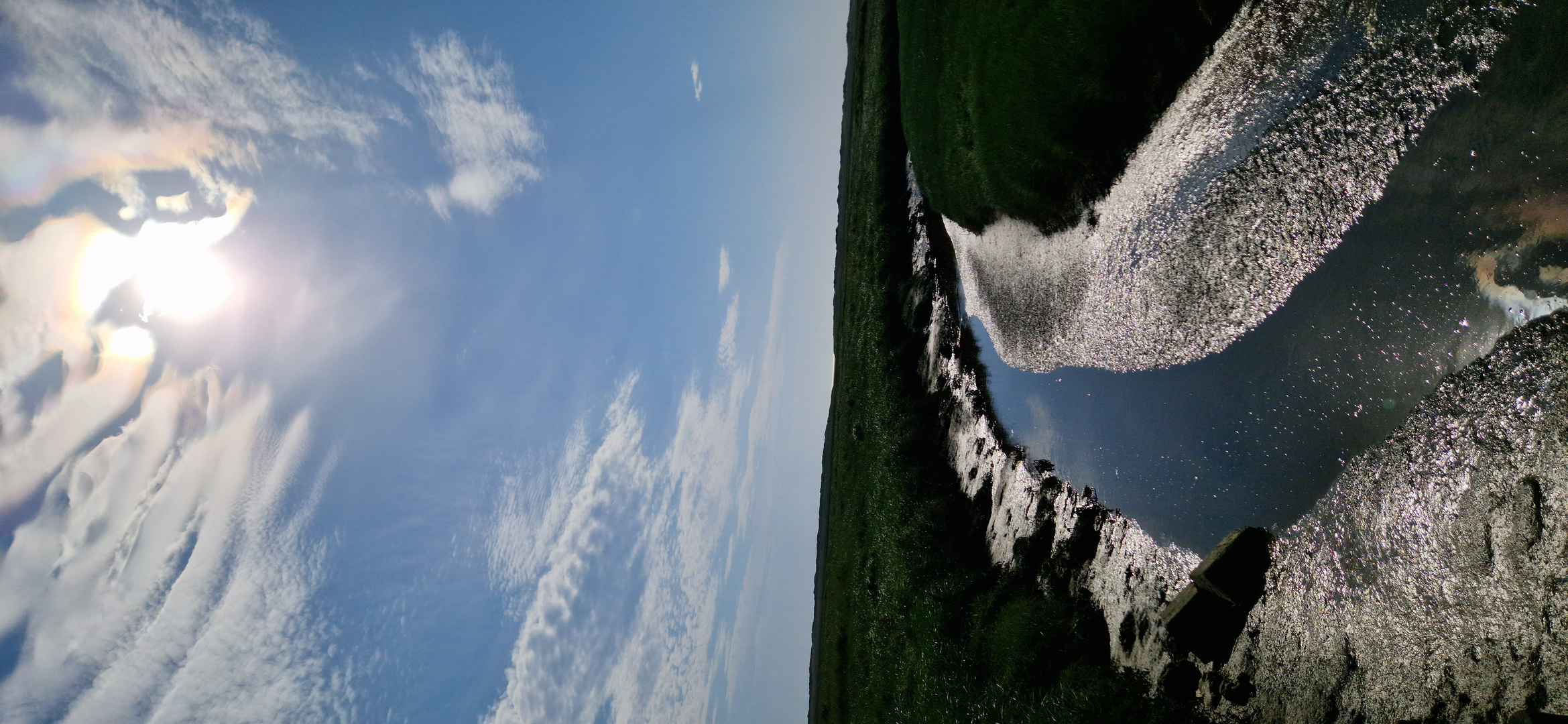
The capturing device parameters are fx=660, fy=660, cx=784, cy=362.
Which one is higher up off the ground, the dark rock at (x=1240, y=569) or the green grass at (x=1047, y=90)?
the green grass at (x=1047, y=90)

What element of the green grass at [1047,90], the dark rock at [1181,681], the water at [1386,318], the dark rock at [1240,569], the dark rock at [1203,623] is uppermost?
the green grass at [1047,90]

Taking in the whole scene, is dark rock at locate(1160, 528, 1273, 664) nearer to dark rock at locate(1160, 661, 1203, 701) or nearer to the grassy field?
dark rock at locate(1160, 661, 1203, 701)

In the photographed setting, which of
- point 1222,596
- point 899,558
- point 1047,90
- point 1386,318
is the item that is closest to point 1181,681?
point 1222,596

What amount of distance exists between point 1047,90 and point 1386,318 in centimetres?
1149

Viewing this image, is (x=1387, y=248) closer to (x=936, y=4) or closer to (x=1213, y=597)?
(x=1213, y=597)

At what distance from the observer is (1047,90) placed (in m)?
19.4

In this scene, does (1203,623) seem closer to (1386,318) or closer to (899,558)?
(1386,318)

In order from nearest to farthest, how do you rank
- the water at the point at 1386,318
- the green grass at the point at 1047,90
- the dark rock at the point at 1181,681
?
1. the water at the point at 1386,318
2. the dark rock at the point at 1181,681
3. the green grass at the point at 1047,90

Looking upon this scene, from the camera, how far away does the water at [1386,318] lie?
9.47 metres

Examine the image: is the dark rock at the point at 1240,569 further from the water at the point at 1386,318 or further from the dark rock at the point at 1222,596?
the water at the point at 1386,318

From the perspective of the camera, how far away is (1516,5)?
10430 mm

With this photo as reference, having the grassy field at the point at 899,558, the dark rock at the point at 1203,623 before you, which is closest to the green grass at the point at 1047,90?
the grassy field at the point at 899,558

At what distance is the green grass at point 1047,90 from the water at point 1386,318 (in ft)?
20.6

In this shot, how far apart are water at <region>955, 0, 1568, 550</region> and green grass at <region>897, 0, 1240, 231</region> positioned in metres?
6.28
